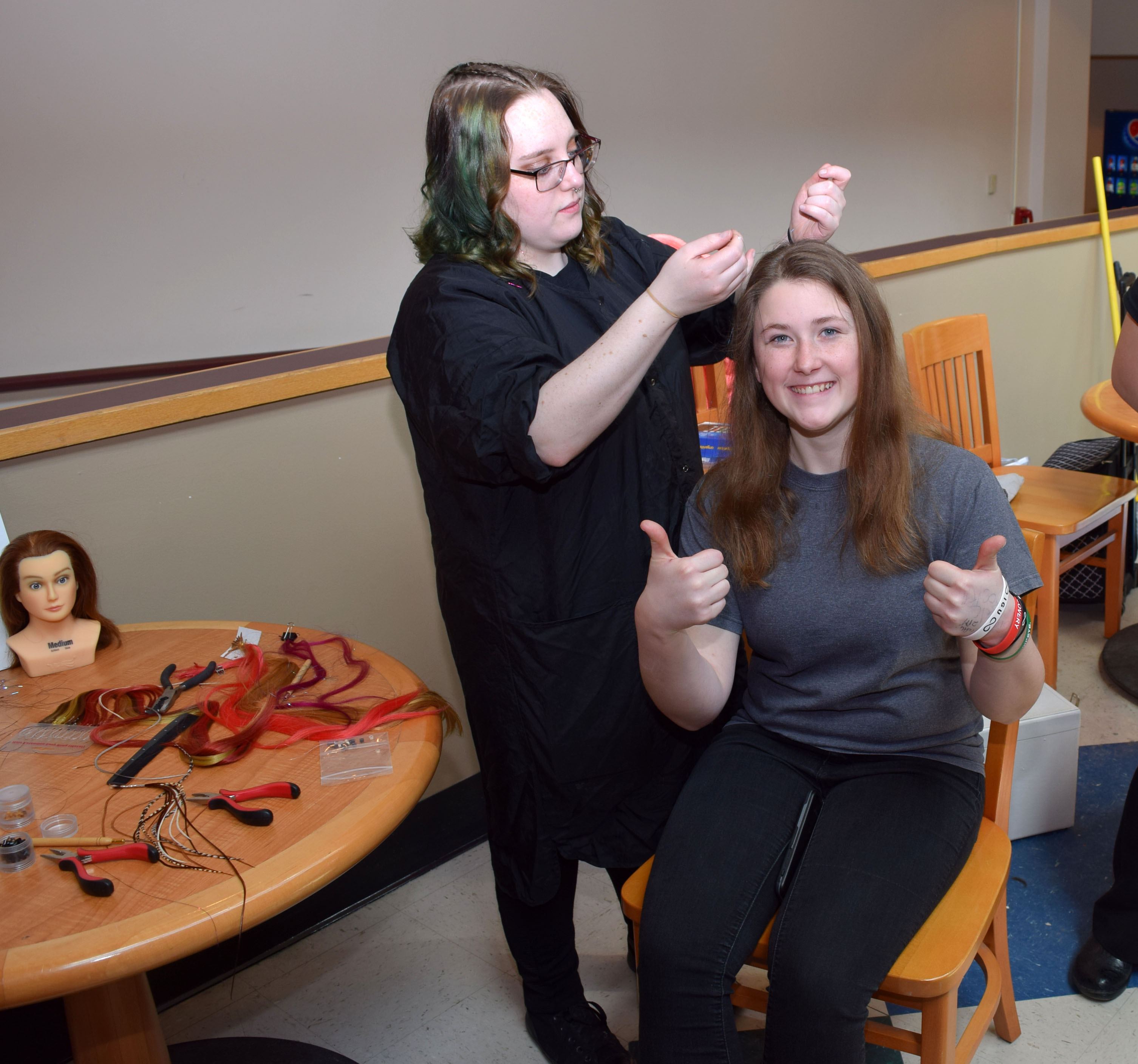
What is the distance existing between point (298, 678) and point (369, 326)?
294cm

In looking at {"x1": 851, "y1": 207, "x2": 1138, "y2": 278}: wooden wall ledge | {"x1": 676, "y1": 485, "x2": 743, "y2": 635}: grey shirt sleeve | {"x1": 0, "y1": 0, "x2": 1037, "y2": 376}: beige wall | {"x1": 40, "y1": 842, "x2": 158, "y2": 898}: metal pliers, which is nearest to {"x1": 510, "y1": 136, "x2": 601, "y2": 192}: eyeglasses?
{"x1": 676, "y1": 485, "x2": 743, "y2": 635}: grey shirt sleeve

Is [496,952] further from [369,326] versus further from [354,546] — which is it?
[369,326]

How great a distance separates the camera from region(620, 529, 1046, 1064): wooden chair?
3.76 feet

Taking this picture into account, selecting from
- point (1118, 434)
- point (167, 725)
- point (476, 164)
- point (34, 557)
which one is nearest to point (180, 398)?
point (34, 557)

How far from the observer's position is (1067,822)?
2088 mm

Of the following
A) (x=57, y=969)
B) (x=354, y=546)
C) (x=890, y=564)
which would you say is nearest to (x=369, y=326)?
(x=354, y=546)

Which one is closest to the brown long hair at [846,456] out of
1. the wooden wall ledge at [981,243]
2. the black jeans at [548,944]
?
the black jeans at [548,944]

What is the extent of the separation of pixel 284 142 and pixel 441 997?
3069mm

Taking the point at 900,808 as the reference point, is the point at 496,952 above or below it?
below

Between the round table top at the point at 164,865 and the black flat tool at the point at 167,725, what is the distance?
1cm

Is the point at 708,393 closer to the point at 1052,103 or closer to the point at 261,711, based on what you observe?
the point at 261,711

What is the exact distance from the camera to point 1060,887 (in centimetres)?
193

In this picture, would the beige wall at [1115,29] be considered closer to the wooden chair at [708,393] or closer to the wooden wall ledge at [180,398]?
the wooden chair at [708,393]

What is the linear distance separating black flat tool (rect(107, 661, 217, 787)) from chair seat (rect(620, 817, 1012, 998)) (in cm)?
60
